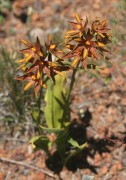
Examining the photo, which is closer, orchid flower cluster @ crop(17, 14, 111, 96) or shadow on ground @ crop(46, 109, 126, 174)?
orchid flower cluster @ crop(17, 14, 111, 96)

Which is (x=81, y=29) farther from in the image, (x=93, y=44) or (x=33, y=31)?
(x=33, y=31)

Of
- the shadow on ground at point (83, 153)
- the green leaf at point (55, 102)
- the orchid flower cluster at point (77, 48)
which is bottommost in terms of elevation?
the shadow on ground at point (83, 153)

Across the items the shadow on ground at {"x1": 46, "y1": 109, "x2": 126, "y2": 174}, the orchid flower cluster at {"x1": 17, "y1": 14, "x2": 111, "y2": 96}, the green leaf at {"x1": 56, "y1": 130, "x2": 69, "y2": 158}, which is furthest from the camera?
the shadow on ground at {"x1": 46, "y1": 109, "x2": 126, "y2": 174}

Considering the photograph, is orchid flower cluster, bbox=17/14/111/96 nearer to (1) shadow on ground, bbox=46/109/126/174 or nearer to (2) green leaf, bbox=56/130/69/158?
(2) green leaf, bbox=56/130/69/158

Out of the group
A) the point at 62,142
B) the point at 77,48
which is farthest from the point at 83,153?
the point at 77,48

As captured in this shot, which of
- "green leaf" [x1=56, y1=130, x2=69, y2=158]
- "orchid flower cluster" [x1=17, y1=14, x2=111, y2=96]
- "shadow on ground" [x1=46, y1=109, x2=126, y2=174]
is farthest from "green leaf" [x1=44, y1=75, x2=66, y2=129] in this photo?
"orchid flower cluster" [x1=17, y1=14, x2=111, y2=96]

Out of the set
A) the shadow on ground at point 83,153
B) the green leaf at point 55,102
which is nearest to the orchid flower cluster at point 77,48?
the green leaf at point 55,102

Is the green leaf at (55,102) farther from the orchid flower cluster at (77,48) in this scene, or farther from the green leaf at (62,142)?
the orchid flower cluster at (77,48)

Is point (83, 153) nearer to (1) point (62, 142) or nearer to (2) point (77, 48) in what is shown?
(1) point (62, 142)

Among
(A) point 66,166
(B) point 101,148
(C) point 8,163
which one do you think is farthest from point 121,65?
(C) point 8,163

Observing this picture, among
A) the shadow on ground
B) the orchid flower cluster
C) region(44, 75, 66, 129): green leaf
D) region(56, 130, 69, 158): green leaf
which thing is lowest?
the shadow on ground
